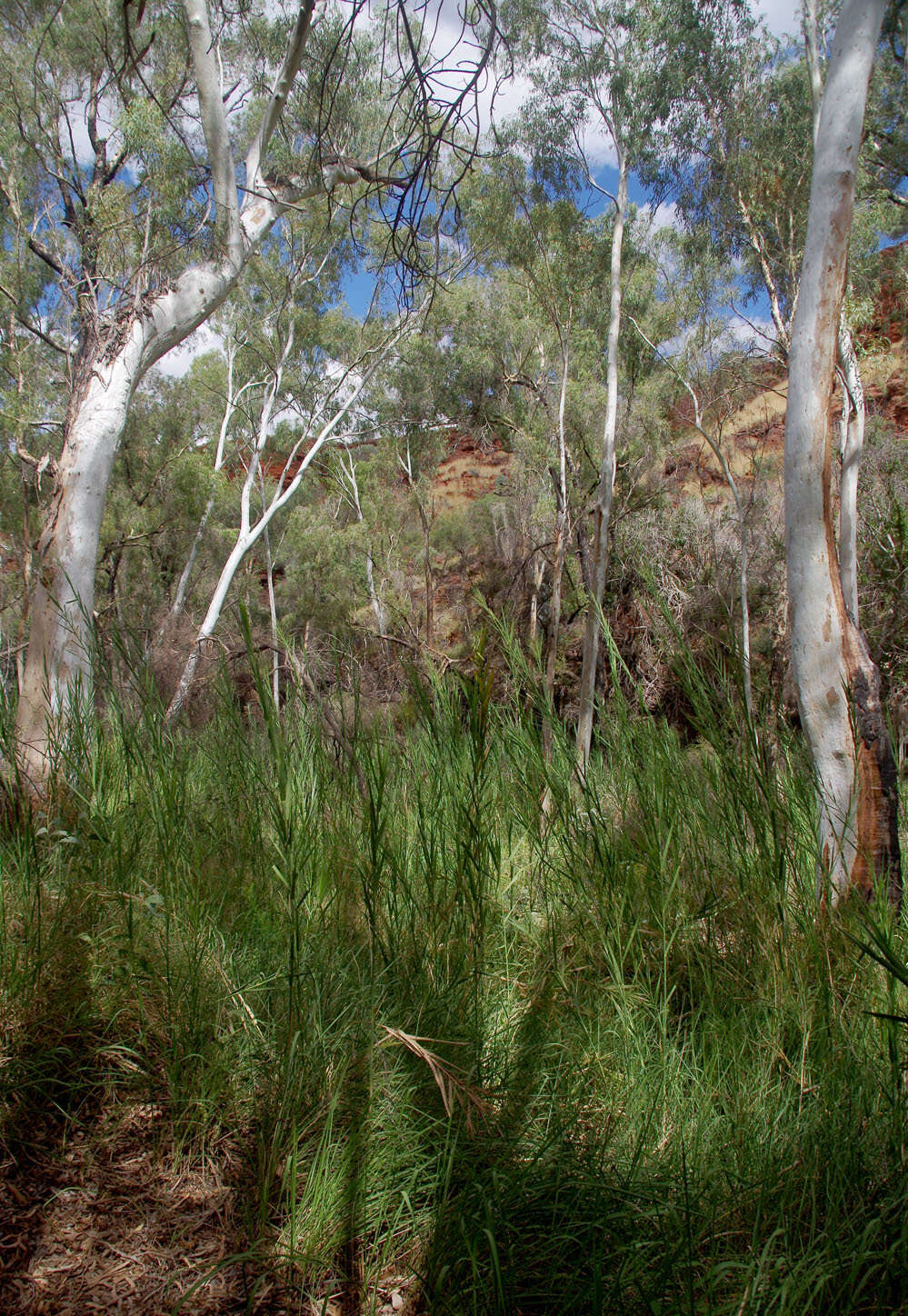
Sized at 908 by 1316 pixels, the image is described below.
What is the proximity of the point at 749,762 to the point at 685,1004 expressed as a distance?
0.60 m

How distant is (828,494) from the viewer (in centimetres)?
288

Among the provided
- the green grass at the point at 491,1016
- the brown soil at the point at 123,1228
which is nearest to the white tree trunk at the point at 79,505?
the green grass at the point at 491,1016

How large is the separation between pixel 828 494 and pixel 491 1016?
221 centimetres

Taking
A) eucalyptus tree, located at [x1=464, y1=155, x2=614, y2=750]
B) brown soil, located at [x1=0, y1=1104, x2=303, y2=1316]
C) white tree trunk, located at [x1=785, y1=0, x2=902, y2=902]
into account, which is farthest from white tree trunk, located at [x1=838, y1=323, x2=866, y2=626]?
brown soil, located at [x1=0, y1=1104, x2=303, y2=1316]

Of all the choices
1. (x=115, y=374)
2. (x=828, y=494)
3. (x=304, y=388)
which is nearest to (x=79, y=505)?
(x=115, y=374)

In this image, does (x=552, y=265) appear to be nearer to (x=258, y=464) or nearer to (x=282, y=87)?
(x=258, y=464)

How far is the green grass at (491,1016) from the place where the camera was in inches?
48.3

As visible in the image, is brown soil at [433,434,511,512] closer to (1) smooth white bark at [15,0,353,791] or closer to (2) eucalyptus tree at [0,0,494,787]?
(2) eucalyptus tree at [0,0,494,787]

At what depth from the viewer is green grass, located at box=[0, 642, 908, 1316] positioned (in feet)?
4.02

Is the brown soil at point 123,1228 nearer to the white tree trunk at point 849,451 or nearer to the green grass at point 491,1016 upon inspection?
the green grass at point 491,1016

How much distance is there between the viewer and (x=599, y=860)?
2.01m

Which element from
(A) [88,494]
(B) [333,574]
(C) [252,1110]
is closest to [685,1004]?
(C) [252,1110]

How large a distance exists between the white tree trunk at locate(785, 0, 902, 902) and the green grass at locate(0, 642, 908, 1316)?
30cm

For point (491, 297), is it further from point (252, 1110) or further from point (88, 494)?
point (252, 1110)
